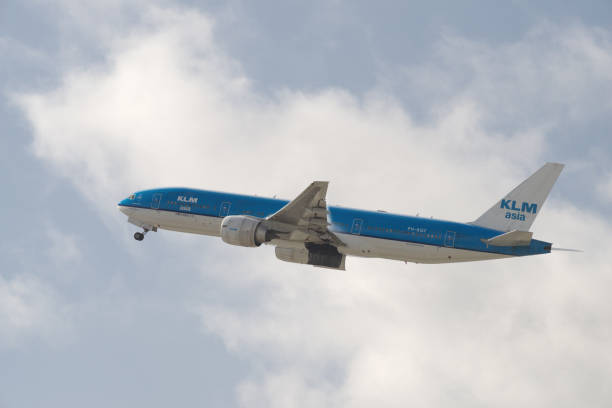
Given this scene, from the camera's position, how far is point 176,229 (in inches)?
2019

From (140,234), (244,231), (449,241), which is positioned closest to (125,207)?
(140,234)

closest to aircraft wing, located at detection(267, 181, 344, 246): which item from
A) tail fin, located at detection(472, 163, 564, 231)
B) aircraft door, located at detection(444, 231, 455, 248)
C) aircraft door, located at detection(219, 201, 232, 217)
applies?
aircraft door, located at detection(219, 201, 232, 217)

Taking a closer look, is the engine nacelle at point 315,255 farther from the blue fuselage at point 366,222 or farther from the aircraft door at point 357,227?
the aircraft door at point 357,227

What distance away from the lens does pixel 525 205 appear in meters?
46.2

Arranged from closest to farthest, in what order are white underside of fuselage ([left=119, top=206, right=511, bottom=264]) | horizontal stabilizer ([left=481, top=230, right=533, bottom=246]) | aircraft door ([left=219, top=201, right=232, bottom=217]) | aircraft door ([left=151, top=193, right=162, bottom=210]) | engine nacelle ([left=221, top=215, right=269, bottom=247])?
horizontal stabilizer ([left=481, top=230, right=533, bottom=246]) → engine nacelle ([left=221, top=215, right=269, bottom=247]) → white underside of fuselage ([left=119, top=206, right=511, bottom=264]) → aircraft door ([left=219, top=201, right=232, bottom=217]) → aircraft door ([left=151, top=193, right=162, bottom=210])

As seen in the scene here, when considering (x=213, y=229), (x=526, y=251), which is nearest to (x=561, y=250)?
(x=526, y=251)

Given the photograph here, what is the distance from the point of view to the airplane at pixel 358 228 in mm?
43719

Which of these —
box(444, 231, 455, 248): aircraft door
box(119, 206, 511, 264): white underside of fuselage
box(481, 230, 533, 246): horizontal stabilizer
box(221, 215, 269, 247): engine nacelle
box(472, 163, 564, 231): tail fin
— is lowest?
box(221, 215, 269, 247): engine nacelle

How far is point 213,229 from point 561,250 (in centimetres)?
2152

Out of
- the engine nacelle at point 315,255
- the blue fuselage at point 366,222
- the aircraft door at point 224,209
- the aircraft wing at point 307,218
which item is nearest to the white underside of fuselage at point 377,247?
the blue fuselage at point 366,222

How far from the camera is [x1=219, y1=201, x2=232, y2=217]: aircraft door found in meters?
49.0

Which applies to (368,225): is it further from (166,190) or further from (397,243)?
(166,190)

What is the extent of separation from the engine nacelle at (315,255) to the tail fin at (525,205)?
883 centimetres

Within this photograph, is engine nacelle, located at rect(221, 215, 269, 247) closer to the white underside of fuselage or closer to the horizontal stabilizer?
the white underside of fuselage
